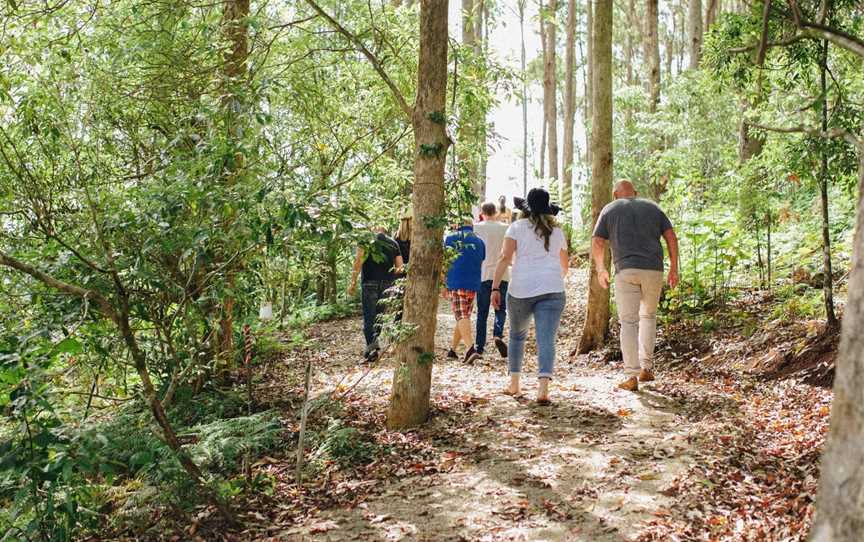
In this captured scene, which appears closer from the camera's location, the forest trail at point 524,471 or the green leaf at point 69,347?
the forest trail at point 524,471

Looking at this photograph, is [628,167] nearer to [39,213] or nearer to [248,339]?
[248,339]

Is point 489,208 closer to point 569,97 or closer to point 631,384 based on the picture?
point 631,384

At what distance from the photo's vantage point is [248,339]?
724cm

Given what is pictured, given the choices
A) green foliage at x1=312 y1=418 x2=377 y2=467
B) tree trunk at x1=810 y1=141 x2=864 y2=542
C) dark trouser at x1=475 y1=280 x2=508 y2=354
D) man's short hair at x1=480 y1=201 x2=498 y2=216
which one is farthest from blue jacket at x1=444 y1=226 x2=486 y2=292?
tree trunk at x1=810 y1=141 x2=864 y2=542

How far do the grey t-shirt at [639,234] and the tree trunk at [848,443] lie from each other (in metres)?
5.28

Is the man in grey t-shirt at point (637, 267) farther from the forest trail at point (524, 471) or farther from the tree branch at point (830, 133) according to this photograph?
the tree branch at point (830, 133)

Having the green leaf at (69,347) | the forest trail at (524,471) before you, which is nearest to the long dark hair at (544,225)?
the forest trail at (524,471)

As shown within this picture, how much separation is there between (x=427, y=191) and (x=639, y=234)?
2429mm

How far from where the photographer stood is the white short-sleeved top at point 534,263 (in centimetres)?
670

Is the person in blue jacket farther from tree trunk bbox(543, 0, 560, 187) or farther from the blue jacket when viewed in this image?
tree trunk bbox(543, 0, 560, 187)

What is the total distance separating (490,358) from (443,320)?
436cm

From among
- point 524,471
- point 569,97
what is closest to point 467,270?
point 524,471

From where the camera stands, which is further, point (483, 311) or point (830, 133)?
point (483, 311)

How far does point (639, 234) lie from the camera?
23.3 ft
